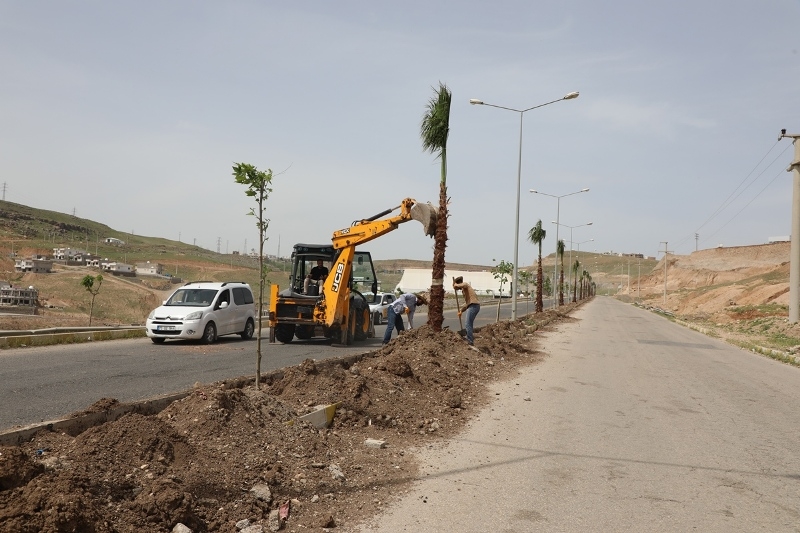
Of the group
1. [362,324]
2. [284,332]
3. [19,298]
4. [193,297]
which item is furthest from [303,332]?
[19,298]

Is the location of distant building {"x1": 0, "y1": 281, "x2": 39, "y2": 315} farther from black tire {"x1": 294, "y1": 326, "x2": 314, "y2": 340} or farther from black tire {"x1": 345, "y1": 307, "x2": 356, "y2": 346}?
black tire {"x1": 345, "y1": 307, "x2": 356, "y2": 346}

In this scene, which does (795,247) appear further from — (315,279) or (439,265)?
(315,279)

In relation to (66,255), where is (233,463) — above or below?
below

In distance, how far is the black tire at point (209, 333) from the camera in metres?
19.6

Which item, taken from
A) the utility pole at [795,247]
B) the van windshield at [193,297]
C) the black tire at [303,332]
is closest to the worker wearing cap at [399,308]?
the black tire at [303,332]

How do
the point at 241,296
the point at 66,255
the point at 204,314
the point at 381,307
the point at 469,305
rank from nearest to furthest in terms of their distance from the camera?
the point at 469,305 → the point at 204,314 → the point at 241,296 → the point at 381,307 → the point at 66,255

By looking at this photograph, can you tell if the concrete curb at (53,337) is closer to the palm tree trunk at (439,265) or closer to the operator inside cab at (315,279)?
the operator inside cab at (315,279)

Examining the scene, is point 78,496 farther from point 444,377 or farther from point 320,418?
point 444,377

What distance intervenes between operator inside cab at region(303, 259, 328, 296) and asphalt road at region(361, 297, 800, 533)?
26.4 ft

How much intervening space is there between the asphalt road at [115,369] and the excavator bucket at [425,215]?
387 centimetres

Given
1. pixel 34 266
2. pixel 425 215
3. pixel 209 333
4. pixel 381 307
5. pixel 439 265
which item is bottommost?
pixel 209 333

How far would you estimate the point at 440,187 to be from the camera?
18719 millimetres

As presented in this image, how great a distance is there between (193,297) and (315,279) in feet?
12.1

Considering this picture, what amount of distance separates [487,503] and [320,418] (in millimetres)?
2850
